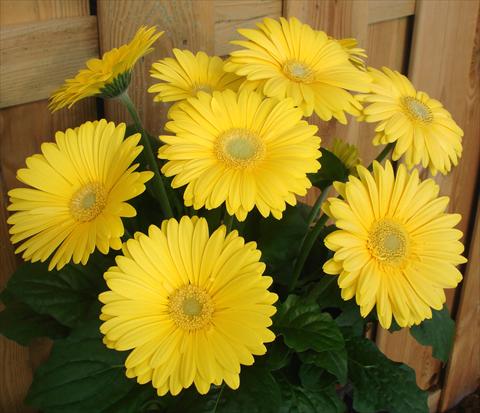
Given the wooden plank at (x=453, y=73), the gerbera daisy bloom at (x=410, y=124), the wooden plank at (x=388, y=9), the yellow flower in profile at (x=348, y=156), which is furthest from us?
the wooden plank at (x=453, y=73)

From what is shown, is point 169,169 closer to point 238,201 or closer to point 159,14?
point 238,201

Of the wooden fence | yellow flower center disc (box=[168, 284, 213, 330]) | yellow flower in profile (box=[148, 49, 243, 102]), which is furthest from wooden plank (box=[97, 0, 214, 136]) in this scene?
yellow flower center disc (box=[168, 284, 213, 330])

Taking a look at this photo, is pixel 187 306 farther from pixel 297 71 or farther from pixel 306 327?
pixel 297 71

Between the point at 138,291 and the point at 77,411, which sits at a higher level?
the point at 138,291

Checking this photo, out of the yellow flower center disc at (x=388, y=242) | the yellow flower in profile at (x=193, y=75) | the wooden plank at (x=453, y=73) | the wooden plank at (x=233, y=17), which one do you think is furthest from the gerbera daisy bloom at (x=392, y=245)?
the wooden plank at (x=453, y=73)

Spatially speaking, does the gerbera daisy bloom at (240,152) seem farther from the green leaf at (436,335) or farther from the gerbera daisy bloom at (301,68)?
the green leaf at (436,335)

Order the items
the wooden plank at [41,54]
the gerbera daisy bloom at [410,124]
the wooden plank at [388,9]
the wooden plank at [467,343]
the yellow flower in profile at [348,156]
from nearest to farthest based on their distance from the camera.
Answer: the gerbera daisy bloom at [410,124], the wooden plank at [41,54], the yellow flower in profile at [348,156], the wooden plank at [388,9], the wooden plank at [467,343]

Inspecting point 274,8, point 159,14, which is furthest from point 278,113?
point 274,8
